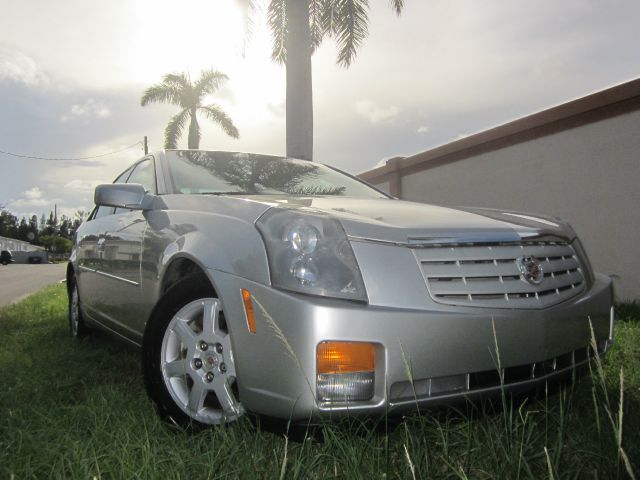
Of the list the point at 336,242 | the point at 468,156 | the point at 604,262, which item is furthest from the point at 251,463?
the point at 468,156

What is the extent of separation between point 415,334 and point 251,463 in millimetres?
689

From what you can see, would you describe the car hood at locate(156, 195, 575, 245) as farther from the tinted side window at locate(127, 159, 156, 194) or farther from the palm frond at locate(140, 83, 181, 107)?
the palm frond at locate(140, 83, 181, 107)

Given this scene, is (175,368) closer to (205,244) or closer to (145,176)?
(205,244)

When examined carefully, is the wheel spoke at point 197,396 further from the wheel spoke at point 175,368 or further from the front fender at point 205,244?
the front fender at point 205,244

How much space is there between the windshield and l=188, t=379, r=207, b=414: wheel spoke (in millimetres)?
1128

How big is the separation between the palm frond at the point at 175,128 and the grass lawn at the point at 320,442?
78.6 ft

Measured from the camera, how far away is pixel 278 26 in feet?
44.4

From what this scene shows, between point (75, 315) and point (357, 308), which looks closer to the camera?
point (357, 308)

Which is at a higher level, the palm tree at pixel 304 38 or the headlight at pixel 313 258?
the palm tree at pixel 304 38

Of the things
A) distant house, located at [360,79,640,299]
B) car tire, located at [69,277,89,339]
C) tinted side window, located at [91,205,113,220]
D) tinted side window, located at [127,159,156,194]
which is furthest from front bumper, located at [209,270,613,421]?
distant house, located at [360,79,640,299]

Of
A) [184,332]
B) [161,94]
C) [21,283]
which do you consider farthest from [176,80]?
[184,332]

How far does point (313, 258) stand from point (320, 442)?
0.66 m

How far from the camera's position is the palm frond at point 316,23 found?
1319 cm

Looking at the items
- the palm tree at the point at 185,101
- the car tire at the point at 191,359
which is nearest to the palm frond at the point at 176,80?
the palm tree at the point at 185,101
